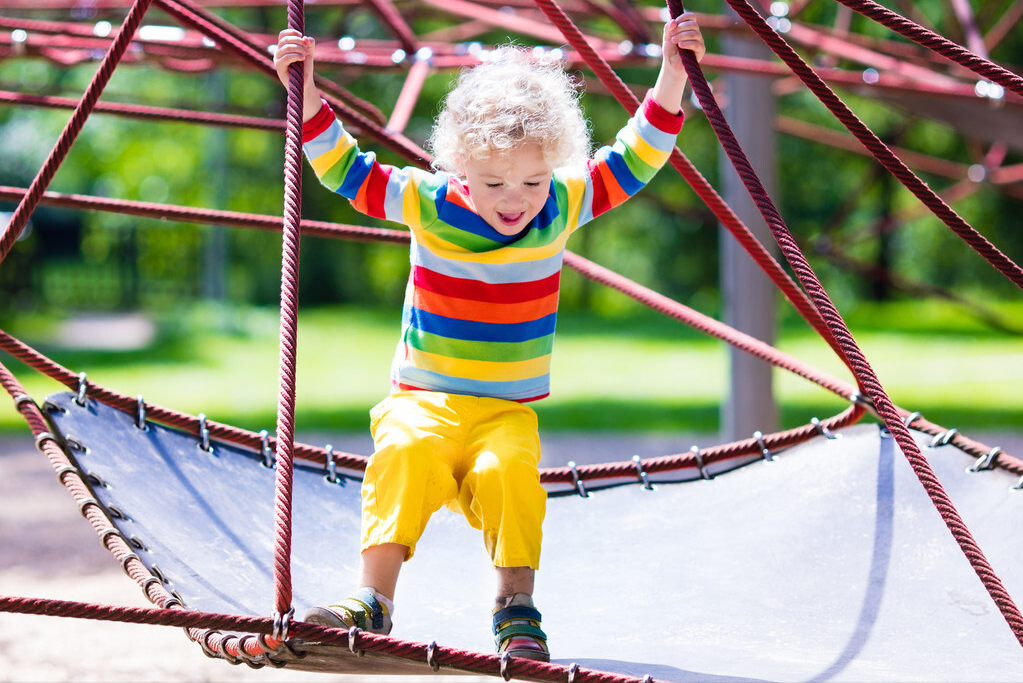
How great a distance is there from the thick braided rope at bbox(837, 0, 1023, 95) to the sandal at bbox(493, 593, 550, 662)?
3.20 ft

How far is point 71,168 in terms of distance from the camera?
750 inches

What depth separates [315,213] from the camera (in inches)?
669

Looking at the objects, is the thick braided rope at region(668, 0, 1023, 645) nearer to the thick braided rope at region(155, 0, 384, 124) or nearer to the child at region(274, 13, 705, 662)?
the child at region(274, 13, 705, 662)

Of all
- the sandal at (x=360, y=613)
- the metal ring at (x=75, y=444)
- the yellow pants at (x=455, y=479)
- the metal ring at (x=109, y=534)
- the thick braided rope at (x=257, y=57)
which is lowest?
the sandal at (x=360, y=613)

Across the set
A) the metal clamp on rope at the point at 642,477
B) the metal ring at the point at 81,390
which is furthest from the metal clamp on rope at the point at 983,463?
the metal ring at the point at 81,390

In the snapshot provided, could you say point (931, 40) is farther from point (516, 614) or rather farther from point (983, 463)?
point (516, 614)

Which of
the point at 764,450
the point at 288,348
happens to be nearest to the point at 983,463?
the point at 764,450

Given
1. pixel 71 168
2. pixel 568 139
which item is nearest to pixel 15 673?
pixel 568 139

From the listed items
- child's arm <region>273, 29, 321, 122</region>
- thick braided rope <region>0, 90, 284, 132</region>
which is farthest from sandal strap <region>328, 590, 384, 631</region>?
thick braided rope <region>0, 90, 284, 132</region>

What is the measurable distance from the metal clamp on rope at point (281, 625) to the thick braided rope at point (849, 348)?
2.54ft

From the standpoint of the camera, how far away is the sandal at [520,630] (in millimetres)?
1561

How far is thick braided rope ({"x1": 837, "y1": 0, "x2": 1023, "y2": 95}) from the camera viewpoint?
168 cm

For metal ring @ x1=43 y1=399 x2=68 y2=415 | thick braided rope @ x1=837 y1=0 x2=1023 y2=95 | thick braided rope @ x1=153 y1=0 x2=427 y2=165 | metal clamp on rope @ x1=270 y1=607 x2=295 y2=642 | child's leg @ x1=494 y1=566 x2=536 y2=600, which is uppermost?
thick braided rope @ x1=153 y1=0 x2=427 y2=165

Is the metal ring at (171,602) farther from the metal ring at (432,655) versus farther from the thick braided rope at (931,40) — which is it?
the thick braided rope at (931,40)
